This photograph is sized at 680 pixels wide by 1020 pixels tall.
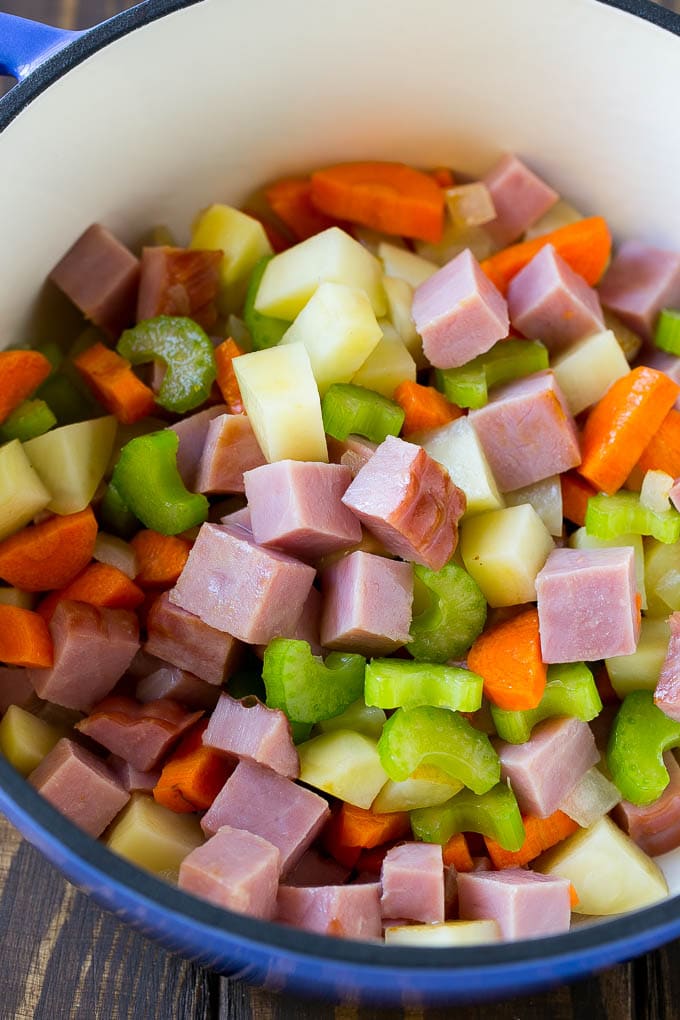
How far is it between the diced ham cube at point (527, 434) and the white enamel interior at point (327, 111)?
1.80 feet

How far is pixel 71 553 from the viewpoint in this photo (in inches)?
69.9

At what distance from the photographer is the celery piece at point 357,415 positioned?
179cm

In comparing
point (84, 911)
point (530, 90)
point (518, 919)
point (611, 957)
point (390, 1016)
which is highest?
point (530, 90)

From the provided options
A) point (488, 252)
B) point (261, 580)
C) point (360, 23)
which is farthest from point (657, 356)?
point (261, 580)

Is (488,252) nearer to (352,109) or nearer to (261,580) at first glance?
(352,109)

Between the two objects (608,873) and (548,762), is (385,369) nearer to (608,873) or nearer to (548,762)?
(548,762)

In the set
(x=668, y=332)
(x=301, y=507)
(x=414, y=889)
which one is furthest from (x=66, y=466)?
(x=668, y=332)

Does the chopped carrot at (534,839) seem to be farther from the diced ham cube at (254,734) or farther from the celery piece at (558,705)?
the diced ham cube at (254,734)

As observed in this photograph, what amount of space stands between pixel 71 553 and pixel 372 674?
0.55m

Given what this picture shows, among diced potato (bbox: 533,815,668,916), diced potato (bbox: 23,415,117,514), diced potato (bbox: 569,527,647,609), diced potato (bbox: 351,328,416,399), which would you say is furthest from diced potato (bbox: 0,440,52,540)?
diced potato (bbox: 533,815,668,916)

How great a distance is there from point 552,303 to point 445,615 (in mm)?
638

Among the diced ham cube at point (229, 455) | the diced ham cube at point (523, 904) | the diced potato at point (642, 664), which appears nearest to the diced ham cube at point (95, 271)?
the diced ham cube at point (229, 455)

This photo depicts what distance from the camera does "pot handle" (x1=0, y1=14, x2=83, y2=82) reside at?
5.57ft

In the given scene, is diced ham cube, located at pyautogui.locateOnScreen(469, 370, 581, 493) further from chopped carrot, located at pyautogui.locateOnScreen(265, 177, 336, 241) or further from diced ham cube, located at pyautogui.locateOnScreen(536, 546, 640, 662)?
chopped carrot, located at pyautogui.locateOnScreen(265, 177, 336, 241)
